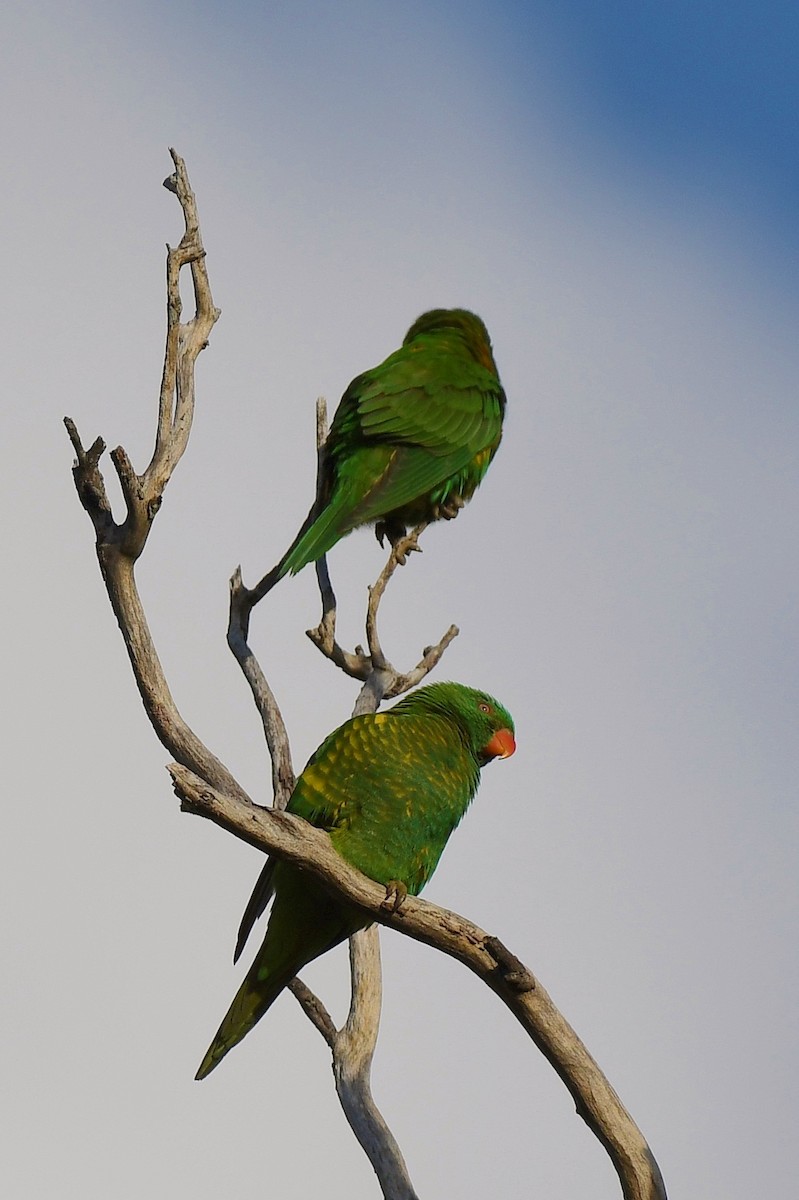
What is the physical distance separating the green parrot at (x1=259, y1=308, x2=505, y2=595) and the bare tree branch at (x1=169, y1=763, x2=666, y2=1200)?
5.64 feet

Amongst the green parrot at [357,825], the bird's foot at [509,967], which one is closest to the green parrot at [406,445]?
the green parrot at [357,825]

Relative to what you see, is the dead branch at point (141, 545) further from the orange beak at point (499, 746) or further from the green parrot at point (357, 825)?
the orange beak at point (499, 746)

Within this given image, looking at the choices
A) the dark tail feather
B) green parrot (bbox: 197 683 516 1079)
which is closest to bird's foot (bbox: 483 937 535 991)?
green parrot (bbox: 197 683 516 1079)

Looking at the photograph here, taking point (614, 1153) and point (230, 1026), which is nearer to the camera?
point (614, 1153)

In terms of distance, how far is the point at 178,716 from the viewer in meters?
4.08

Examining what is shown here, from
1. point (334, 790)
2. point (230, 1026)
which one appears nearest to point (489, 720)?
point (334, 790)

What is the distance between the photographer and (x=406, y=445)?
5500 millimetres

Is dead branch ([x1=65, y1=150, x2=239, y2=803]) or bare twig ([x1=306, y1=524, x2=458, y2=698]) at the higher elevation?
bare twig ([x1=306, y1=524, x2=458, y2=698])

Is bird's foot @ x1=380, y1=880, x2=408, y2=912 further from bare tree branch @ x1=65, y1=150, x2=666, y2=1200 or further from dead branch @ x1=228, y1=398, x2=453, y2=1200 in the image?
dead branch @ x1=228, y1=398, x2=453, y2=1200

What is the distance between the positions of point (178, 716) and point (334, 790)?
58 centimetres

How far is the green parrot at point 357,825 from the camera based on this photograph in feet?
12.6

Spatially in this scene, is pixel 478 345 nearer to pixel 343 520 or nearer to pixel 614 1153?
pixel 343 520

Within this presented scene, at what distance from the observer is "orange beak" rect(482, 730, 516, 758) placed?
4.29 metres

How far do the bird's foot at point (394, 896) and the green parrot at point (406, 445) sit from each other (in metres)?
1.60
